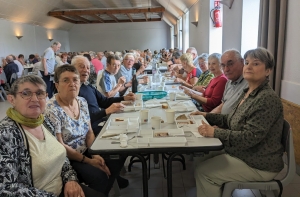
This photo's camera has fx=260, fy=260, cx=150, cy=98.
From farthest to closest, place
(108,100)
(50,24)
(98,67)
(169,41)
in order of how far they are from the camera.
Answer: (169,41) → (50,24) → (98,67) → (108,100)

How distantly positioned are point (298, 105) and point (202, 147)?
58.1 inches

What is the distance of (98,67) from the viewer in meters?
6.55

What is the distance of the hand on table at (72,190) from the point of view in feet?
4.71

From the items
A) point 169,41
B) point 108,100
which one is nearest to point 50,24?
point 169,41

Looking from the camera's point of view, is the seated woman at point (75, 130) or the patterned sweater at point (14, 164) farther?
the seated woman at point (75, 130)

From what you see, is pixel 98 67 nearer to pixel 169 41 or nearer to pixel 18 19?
pixel 18 19

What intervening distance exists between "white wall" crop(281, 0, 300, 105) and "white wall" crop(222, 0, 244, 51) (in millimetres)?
1348

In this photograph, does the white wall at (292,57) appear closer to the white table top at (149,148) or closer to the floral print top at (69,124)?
the white table top at (149,148)

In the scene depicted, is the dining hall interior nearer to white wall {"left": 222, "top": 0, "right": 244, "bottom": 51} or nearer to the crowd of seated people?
white wall {"left": 222, "top": 0, "right": 244, "bottom": 51}

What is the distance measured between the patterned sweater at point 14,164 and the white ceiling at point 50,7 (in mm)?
7351

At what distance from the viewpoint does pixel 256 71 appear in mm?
1636

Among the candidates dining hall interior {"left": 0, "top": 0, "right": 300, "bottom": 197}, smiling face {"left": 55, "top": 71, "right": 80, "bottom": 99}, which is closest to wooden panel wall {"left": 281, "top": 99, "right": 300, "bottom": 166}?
dining hall interior {"left": 0, "top": 0, "right": 300, "bottom": 197}

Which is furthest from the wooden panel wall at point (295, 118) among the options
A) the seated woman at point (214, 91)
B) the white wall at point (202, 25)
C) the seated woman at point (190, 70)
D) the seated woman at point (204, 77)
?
the white wall at point (202, 25)

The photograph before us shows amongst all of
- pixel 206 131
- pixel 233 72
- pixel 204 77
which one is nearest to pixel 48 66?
pixel 204 77
